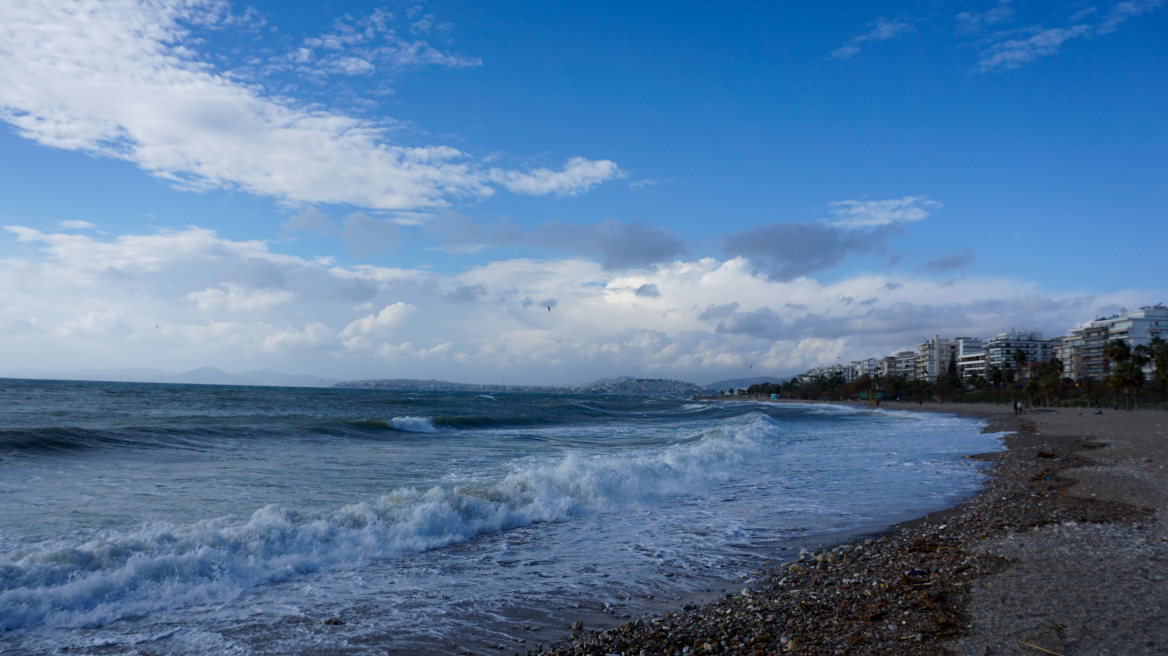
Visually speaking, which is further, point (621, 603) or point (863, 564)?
point (863, 564)

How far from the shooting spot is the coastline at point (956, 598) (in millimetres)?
4211

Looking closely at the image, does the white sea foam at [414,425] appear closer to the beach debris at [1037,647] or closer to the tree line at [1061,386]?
the beach debris at [1037,647]

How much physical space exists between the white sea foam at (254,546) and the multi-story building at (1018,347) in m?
146

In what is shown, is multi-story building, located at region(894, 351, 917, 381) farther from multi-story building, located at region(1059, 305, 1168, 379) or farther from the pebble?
the pebble

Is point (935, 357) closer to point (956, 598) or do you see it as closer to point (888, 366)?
point (888, 366)

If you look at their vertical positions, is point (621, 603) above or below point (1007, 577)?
below

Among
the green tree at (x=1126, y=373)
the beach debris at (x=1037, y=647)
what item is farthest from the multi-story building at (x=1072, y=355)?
the beach debris at (x=1037, y=647)

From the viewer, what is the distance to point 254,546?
277 inches

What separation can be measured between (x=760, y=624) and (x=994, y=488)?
1013 cm

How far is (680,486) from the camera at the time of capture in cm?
1318

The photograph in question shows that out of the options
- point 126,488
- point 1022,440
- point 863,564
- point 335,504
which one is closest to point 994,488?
point 863,564

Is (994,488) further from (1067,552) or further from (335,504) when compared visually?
(335,504)

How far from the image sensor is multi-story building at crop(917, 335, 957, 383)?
146 m

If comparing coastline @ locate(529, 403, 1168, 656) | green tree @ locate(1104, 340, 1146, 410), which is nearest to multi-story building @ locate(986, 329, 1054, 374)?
green tree @ locate(1104, 340, 1146, 410)
